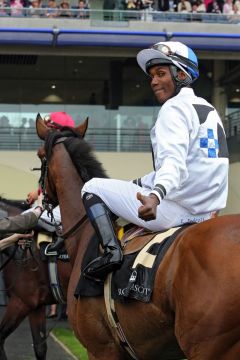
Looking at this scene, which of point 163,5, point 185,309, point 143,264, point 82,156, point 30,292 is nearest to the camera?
point 185,309

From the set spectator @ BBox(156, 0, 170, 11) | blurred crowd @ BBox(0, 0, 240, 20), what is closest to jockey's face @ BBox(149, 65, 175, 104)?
blurred crowd @ BBox(0, 0, 240, 20)

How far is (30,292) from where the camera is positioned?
21.8 ft

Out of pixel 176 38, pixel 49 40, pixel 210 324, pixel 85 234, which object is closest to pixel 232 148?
pixel 176 38

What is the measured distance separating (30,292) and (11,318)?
364 millimetres

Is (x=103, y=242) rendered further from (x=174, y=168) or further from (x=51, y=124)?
(x=51, y=124)

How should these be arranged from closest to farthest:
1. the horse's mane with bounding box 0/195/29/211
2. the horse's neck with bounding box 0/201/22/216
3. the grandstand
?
the horse's neck with bounding box 0/201/22/216 < the horse's mane with bounding box 0/195/29/211 < the grandstand

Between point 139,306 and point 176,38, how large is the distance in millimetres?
16404

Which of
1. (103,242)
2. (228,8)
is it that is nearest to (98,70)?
(228,8)

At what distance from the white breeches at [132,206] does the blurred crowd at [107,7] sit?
1639 cm

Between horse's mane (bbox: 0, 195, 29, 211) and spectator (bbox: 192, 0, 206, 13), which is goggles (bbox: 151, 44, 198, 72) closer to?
horse's mane (bbox: 0, 195, 29, 211)

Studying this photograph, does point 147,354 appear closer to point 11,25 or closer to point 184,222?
point 184,222

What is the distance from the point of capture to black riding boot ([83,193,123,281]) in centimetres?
345

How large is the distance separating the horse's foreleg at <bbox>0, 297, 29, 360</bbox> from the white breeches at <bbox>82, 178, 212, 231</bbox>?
3.13 m

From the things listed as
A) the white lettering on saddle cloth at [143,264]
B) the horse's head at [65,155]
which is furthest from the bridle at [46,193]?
the white lettering on saddle cloth at [143,264]
